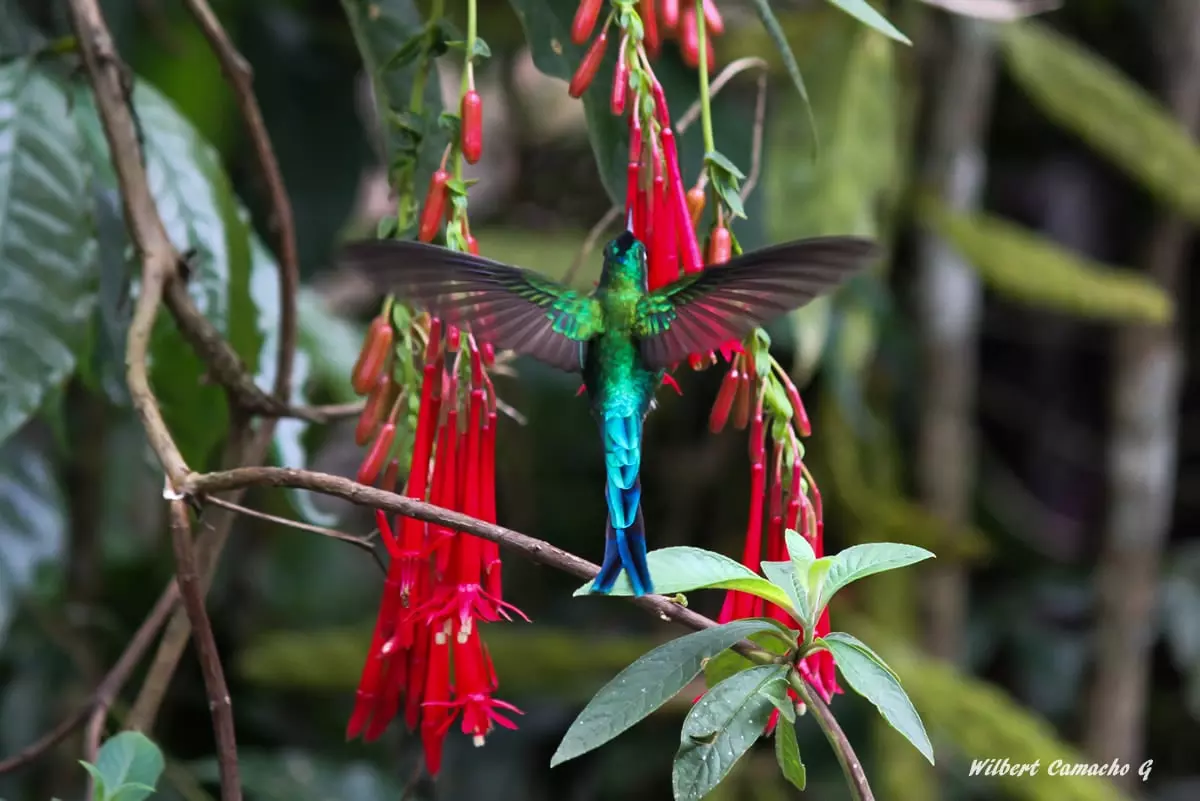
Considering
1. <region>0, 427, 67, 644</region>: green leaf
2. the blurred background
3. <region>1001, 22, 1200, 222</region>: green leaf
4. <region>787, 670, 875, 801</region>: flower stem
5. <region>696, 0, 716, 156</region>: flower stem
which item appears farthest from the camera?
<region>1001, 22, 1200, 222</region>: green leaf

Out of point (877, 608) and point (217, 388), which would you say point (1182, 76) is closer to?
point (877, 608)

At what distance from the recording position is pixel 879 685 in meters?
0.46

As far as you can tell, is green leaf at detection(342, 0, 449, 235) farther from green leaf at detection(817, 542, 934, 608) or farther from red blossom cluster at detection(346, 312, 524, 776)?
green leaf at detection(817, 542, 934, 608)

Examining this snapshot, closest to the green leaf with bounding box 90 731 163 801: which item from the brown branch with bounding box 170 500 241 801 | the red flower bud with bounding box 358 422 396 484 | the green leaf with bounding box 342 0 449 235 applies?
the brown branch with bounding box 170 500 241 801

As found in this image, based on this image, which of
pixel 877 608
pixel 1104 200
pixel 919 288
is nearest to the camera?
pixel 877 608

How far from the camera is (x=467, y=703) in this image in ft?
1.81

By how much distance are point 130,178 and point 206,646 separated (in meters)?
0.30

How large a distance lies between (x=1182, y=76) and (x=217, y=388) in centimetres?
142

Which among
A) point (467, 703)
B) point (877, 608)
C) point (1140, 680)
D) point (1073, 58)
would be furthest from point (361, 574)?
point (467, 703)

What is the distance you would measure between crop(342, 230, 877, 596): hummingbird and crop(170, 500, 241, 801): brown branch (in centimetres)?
13

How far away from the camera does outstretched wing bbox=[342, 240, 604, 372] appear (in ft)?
1.55

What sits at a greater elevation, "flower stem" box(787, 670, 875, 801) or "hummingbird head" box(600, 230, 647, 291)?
"hummingbird head" box(600, 230, 647, 291)

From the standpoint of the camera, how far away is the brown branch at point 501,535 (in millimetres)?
437

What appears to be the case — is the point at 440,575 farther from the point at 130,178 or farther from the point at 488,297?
the point at 130,178
